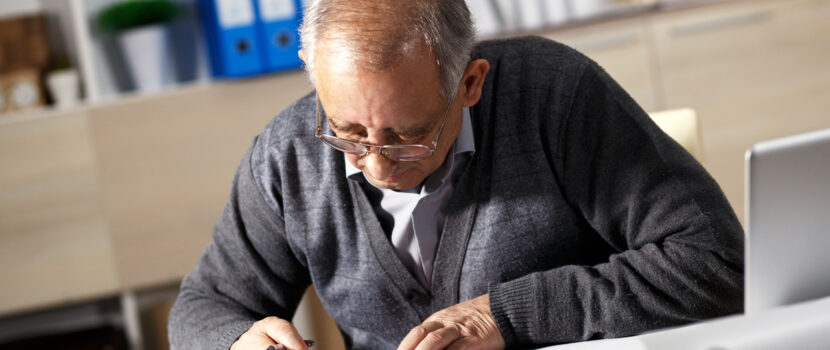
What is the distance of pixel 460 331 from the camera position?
0.95 m

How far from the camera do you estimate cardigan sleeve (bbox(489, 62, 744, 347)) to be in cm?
99

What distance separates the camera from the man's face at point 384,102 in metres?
0.94

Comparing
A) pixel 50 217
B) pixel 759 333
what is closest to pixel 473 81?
pixel 759 333

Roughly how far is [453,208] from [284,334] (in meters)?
0.31

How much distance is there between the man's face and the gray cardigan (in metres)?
0.16

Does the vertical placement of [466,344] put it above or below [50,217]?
above

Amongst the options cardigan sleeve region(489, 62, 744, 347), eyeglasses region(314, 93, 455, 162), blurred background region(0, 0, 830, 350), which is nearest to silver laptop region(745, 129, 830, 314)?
cardigan sleeve region(489, 62, 744, 347)

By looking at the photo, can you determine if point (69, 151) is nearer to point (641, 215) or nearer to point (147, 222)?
point (147, 222)

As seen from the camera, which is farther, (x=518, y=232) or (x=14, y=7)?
(x=14, y=7)

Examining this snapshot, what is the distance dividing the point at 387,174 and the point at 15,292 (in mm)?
1861

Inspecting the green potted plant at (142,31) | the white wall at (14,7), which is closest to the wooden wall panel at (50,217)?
the green potted plant at (142,31)

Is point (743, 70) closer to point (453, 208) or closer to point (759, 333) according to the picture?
point (453, 208)

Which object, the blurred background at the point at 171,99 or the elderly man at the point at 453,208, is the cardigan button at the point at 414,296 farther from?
the blurred background at the point at 171,99

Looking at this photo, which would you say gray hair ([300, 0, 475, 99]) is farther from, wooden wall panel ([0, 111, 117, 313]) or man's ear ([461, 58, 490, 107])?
wooden wall panel ([0, 111, 117, 313])
